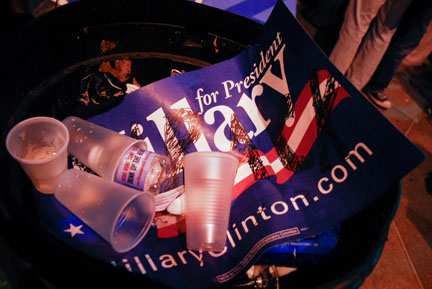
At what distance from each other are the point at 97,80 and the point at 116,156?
0.25m

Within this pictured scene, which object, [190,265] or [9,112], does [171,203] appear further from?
[9,112]

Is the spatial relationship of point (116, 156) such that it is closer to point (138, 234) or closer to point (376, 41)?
point (138, 234)

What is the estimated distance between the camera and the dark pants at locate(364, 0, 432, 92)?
1868 mm

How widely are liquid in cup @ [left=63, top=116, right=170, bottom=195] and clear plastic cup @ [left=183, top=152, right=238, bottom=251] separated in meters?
0.08

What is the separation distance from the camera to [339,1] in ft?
8.56

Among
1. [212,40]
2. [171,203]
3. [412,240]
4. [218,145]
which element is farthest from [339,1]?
[171,203]

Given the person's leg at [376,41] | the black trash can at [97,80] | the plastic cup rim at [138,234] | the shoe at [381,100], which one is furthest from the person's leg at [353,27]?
the plastic cup rim at [138,234]

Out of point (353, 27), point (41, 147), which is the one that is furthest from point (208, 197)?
point (353, 27)

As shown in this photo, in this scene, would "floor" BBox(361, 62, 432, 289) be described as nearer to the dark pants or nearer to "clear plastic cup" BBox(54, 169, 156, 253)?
the dark pants

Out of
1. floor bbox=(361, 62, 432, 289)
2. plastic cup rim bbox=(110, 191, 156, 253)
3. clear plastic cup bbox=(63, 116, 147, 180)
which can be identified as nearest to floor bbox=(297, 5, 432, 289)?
floor bbox=(361, 62, 432, 289)

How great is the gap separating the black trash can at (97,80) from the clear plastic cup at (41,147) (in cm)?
3

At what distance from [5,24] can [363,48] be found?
2.10 m

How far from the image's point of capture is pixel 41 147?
2.48ft

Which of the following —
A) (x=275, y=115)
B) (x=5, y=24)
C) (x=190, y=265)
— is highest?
(x=5, y=24)
